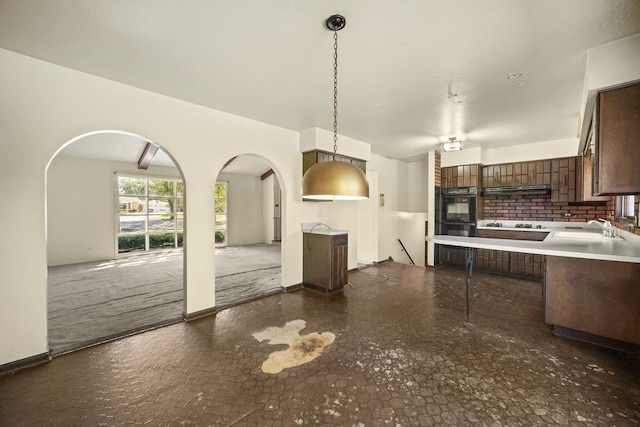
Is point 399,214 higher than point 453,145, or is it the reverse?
point 453,145

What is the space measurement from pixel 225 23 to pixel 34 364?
3.35m

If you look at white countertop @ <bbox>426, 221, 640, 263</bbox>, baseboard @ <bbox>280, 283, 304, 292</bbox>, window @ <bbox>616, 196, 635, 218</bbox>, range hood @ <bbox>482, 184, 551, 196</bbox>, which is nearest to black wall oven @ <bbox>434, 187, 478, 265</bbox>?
range hood @ <bbox>482, 184, 551, 196</bbox>

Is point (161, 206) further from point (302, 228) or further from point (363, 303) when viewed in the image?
point (363, 303)

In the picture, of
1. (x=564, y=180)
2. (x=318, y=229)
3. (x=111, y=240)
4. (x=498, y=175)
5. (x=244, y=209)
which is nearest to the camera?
(x=318, y=229)

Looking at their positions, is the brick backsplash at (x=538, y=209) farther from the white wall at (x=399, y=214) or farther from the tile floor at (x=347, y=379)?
the tile floor at (x=347, y=379)

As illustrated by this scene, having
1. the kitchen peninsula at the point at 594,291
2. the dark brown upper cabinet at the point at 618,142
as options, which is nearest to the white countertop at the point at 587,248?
the kitchen peninsula at the point at 594,291

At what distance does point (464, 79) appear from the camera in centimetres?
277

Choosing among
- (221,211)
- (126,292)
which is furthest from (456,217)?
(221,211)

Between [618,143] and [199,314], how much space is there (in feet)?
14.7

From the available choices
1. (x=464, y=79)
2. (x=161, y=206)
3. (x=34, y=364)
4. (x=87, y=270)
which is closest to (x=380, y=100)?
(x=464, y=79)

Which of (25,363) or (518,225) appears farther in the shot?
(518,225)

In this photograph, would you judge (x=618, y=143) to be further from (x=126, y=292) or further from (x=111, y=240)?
(x=111, y=240)

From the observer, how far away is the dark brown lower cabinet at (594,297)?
244 cm

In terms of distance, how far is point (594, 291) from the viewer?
2.60m
